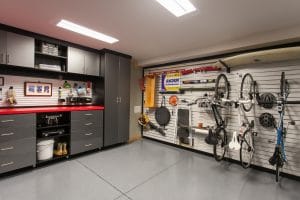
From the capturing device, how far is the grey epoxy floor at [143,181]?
2.25 meters

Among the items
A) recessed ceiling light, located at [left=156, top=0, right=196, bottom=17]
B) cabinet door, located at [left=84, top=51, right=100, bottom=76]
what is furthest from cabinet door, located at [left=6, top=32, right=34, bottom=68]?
recessed ceiling light, located at [left=156, top=0, right=196, bottom=17]

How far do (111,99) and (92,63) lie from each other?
1.02 meters

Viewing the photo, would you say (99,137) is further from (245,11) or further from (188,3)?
(245,11)

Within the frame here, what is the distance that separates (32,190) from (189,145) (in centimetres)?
338

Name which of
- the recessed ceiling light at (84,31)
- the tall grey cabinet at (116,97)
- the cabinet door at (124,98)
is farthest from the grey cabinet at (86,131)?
the recessed ceiling light at (84,31)

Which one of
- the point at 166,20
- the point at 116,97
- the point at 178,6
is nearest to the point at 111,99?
the point at 116,97

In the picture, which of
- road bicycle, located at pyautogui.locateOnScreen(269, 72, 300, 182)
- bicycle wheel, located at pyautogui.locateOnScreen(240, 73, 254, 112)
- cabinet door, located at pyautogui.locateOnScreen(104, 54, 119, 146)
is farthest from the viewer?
cabinet door, located at pyautogui.locateOnScreen(104, 54, 119, 146)

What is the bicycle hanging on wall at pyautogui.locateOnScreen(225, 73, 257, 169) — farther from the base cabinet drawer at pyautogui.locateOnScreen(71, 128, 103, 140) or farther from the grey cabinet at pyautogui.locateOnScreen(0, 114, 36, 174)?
the grey cabinet at pyautogui.locateOnScreen(0, 114, 36, 174)

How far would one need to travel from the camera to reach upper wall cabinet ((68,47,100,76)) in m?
3.62

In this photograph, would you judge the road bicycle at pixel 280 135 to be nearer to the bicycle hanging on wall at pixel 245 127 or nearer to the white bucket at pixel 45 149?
the bicycle hanging on wall at pixel 245 127

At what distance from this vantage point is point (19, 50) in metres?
2.91

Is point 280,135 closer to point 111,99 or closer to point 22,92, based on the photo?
point 111,99

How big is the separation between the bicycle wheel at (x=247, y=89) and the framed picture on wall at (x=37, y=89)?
166 inches

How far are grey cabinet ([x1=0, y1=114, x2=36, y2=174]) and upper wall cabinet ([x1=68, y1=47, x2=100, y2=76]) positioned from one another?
1397 millimetres
